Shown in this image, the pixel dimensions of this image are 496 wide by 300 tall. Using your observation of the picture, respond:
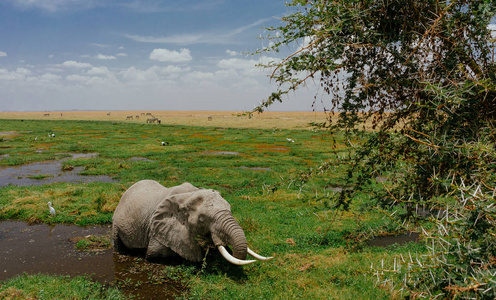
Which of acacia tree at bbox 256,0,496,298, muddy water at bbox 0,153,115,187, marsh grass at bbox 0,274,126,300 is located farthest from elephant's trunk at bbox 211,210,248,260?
muddy water at bbox 0,153,115,187

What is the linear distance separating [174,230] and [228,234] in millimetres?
1508

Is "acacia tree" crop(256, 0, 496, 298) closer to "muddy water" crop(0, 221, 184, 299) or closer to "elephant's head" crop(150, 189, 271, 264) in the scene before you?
"elephant's head" crop(150, 189, 271, 264)

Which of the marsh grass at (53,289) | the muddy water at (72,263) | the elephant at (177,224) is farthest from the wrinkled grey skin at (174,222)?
the marsh grass at (53,289)

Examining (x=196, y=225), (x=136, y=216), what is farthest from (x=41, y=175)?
(x=196, y=225)

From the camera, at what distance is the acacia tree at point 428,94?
7.15 feet

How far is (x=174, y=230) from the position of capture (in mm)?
7223

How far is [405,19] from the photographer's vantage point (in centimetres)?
276

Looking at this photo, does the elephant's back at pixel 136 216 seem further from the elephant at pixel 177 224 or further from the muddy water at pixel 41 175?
the muddy water at pixel 41 175

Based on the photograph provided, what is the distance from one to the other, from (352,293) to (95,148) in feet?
89.0

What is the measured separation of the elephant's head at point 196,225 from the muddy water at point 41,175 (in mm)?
10851

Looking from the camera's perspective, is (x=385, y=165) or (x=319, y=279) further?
(x=319, y=279)

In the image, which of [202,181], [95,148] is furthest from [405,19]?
[95,148]

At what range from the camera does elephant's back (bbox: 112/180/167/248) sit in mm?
7965

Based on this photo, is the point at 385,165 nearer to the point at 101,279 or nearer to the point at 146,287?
the point at 146,287
